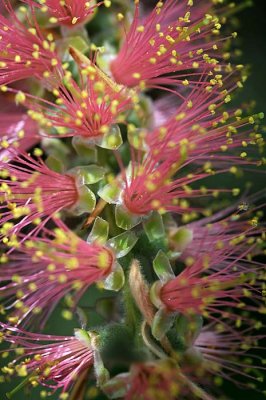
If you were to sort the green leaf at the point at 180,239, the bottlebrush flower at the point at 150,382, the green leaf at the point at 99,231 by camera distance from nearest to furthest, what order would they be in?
the bottlebrush flower at the point at 150,382, the green leaf at the point at 99,231, the green leaf at the point at 180,239

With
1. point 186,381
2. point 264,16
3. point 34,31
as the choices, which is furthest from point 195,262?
point 264,16

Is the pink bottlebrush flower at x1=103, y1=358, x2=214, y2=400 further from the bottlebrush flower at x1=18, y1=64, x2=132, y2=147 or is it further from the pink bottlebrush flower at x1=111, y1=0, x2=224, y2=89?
the pink bottlebrush flower at x1=111, y1=0, x2=224, y2=89

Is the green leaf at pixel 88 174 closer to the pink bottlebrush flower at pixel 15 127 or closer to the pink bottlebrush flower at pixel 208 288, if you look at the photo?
the pink bottlebrush flower at pixel 15 127

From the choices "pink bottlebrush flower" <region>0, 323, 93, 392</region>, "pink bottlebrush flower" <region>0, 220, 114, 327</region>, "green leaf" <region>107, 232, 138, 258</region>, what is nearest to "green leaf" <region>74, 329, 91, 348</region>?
"pink bottlebrush flower" <region>0, 323, 93, 392</region>

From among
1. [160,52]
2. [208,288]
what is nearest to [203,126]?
[160,52]

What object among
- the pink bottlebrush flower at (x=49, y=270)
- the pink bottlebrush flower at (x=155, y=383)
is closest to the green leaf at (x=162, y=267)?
the pink bottlebrush flower at (x=49, y=270)

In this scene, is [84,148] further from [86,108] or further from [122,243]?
[122,243]

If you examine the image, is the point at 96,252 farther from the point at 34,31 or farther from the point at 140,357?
the point at 34,31
